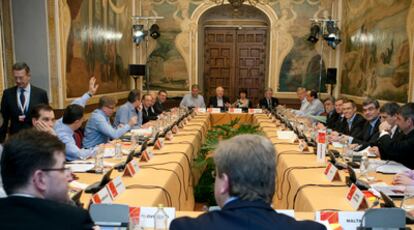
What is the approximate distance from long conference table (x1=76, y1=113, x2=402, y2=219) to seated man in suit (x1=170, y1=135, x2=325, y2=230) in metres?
0.86

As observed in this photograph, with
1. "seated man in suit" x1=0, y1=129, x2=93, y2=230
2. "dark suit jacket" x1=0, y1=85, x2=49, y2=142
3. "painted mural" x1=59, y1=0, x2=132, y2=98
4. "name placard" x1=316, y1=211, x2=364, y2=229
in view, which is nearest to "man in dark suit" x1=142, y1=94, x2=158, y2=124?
"painted mural" x1=59, y1=0, x2=132, y2=98

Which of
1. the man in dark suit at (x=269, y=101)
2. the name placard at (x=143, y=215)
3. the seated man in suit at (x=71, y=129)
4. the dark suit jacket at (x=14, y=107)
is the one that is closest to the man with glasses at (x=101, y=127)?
the dark suit jacket at (x=14, y=107)

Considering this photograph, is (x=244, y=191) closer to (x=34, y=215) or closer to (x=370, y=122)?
(x=34, y=215)

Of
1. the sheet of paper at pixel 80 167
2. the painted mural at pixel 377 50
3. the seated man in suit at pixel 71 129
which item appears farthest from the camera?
the painted mural at pixel 377 50

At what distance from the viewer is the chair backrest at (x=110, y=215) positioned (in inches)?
65.9

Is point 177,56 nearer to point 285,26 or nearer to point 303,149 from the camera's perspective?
point 285,26

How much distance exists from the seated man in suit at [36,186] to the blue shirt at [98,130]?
118 inches

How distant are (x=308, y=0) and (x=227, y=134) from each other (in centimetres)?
645

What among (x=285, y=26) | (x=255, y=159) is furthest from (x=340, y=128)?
(x=285, y=26)

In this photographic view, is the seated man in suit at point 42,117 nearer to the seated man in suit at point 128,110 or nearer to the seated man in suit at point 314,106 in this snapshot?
the seated man in suit at point 128,110

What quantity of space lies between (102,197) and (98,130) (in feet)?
8.20

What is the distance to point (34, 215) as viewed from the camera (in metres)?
1.12

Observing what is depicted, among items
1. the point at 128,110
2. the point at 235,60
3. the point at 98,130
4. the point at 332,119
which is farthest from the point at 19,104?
the point at 235,60

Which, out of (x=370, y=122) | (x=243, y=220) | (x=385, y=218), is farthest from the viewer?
(x=370, y=122)
